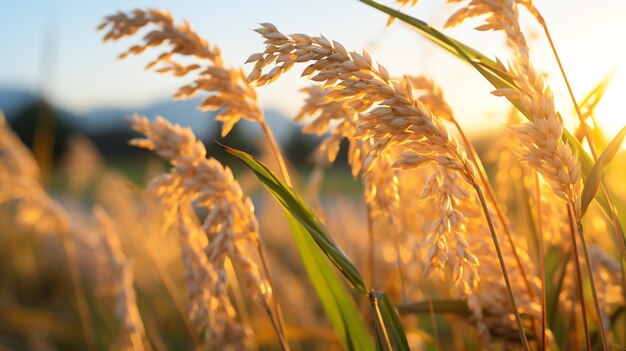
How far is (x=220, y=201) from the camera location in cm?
149

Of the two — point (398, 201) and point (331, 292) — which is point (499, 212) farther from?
point (331, 292)

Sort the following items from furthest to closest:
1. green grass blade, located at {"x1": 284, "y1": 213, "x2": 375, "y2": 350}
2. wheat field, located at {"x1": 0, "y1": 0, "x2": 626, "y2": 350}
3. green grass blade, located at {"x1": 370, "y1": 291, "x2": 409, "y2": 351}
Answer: green grass blade, located at {"x1": 284, "y1": 213, "x2": 375, "y2": 350} < green grass blade, located at {"x1": 370, "y1": 291, "x2": 409, "y2": 351} < wheat field, located at {"x1": 0, "y1": 0, "x2": 626, "y2": 350}

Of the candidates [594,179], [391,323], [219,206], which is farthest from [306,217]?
[594,179]

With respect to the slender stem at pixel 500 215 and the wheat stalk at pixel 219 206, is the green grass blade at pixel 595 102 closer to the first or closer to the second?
the slender stem at pixel 500 215

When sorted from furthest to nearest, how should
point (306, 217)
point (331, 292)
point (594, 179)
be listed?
point (331, 292)
point (306, 217)
point (594, 179)

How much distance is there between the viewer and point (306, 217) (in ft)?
3.87

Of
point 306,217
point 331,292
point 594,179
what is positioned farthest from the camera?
point 331,292

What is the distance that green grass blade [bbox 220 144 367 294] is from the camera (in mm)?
1123

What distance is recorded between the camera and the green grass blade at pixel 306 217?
1.12 metres

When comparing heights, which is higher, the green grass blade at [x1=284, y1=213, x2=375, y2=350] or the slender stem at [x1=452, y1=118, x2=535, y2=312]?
the slender stem at [x1=452, y1=118, x2=535, y2=312]

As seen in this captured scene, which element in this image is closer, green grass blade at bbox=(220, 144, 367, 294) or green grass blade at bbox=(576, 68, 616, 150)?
green grass blade at bbox=(220, 144, 367, 294)

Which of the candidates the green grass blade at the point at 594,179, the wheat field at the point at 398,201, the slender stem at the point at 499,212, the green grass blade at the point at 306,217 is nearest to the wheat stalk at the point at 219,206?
the wheat field at the point at 398,201

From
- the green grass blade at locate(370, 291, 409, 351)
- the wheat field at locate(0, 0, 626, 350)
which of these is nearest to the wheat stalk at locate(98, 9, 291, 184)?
the wheat field at locate(0, 0, 626, 350)

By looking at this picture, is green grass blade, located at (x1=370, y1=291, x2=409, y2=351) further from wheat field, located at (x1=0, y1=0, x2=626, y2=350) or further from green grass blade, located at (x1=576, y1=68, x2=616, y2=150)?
green grass blade, located at (x1=576, y1=68, x2=616, y2=150)
